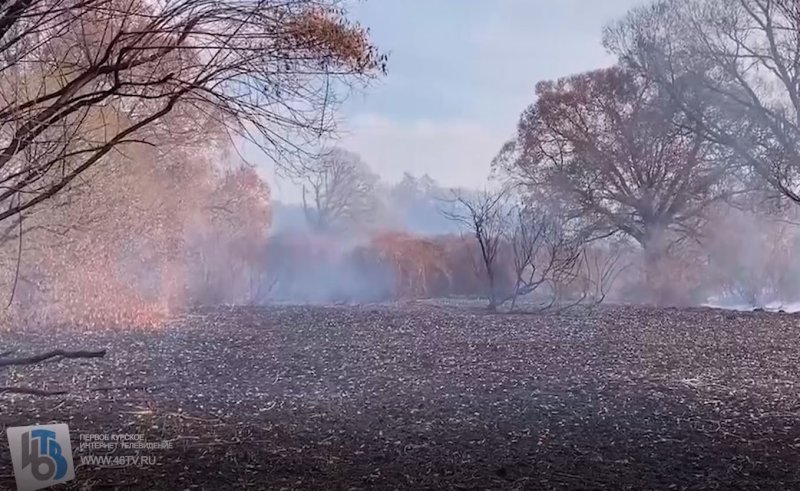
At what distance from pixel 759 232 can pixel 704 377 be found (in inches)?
232

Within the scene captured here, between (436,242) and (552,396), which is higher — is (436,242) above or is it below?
above

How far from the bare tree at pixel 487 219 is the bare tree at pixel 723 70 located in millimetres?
2638

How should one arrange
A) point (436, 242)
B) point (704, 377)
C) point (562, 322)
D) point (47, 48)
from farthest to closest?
1. point (436, 242)
2. point (562, 322)
3. point (704, 377)
4. point (47, 48)

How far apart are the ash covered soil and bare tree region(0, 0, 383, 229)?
994 mm

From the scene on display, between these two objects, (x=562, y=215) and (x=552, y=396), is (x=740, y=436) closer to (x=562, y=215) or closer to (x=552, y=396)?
(x=552, y=396)

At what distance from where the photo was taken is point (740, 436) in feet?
7.92

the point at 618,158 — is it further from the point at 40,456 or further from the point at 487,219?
the point at 40,456

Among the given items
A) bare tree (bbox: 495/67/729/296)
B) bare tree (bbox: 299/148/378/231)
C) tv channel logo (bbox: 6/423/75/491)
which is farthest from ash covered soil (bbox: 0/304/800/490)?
bare tree (bbox: 495/67/729/296)

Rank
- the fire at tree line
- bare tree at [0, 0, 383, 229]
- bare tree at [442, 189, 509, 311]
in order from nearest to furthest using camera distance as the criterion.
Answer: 1. bare tree at [0, 0, 383, 229]
2. the fire at tree line
3. bare tree at [442, 189, 509, 311]

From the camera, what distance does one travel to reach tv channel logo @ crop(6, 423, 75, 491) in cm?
199

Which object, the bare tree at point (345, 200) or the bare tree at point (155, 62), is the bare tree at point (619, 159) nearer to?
the bare tree at point (345, 200)

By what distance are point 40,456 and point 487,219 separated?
580cm

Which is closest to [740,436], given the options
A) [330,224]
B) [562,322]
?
[562,322]

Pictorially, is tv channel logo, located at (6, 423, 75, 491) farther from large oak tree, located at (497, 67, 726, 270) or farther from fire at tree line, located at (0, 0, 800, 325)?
large oak tree, located at (497, 67, 726, 270)
